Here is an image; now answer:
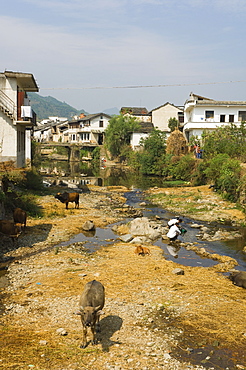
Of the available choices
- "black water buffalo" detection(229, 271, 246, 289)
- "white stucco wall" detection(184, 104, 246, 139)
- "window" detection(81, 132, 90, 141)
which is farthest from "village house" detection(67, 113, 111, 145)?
"black water buffalo" detection(229, 271, 246, 289)

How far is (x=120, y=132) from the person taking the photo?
6738 centimetres

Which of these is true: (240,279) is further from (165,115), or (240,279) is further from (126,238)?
(165,115)

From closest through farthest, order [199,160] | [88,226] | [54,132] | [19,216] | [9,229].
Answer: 1. [9,229]
2. [19,216]
3. [88,226]
4. [199,160]
5. [54,132]

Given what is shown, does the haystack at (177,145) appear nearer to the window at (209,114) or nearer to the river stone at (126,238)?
the window at (209,114)

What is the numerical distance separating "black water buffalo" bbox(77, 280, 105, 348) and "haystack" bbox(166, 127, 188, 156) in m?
43.4

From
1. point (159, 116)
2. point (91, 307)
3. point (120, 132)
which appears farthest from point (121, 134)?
point (91, 307)

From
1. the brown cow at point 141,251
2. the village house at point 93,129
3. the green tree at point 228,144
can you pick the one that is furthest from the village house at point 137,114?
the brown cow at point 141,251

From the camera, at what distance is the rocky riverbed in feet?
25.3

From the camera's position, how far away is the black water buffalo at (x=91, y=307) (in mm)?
7902

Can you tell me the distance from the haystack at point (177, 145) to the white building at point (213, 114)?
1942 millimetres

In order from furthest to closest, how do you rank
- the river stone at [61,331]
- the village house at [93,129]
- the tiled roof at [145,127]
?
1. the village house at [93,129]
2. the tiled roof at [145,127]
3. the river stone at [61,331]

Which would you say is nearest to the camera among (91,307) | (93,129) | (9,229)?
(91,307)

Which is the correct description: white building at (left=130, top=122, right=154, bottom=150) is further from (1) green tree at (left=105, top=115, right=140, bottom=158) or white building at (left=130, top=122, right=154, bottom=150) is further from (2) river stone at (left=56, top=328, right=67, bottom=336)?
(2) river stone at (left=56, top=328, right=67, bottom=336)

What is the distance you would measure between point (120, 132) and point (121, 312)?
5900 cm
